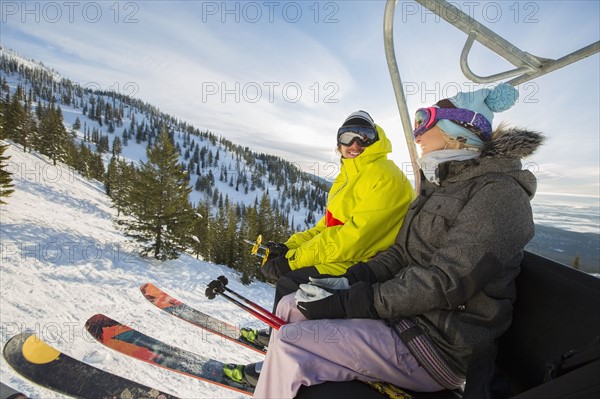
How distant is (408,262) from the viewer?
2.15m

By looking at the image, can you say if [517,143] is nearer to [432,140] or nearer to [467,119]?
[467,119]

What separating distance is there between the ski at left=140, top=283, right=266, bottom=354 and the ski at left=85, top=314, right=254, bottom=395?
1.08 metres

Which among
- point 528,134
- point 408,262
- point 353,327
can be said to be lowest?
point 353,327

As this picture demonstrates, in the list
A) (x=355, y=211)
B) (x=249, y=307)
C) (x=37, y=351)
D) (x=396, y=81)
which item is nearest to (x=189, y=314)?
(x=37, y=351)

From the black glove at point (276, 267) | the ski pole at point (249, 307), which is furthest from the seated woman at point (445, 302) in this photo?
the black glove at point (276, 267)

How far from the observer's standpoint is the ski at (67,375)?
3.87 metres

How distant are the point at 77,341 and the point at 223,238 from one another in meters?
24.7

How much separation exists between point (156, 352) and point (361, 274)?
4.53 metres

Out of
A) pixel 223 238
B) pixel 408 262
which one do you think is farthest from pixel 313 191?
pixel 408 262

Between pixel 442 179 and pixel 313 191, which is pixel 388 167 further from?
pixel 313 191

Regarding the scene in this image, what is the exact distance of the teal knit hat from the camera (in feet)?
5.82

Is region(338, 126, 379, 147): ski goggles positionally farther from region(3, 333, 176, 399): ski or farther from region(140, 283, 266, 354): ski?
region(140, 283, 266, 354): ski

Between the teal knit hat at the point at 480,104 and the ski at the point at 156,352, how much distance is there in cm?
415

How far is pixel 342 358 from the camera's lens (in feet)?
4.98
